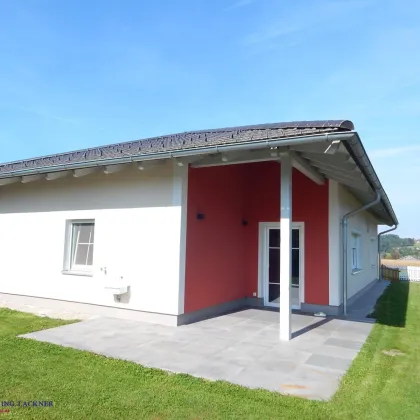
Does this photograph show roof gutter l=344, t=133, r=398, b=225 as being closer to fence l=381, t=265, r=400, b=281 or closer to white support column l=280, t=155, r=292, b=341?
white support column l=280, t=155, r=292, b=341

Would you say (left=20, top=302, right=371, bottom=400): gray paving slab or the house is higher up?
the house

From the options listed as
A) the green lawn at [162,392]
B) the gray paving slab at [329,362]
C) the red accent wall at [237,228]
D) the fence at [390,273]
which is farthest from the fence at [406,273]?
the gray paving slab at [329,362]

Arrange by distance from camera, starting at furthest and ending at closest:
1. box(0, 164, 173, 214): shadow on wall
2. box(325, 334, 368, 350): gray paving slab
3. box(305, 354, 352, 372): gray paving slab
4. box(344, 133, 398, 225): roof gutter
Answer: box(0, 164, 173, 214): shadow on wall < box(325, 334, 368, 350): gray paving slab < box(344, 133, 398, 225): roof gutter < box(305, 354, 352, 372): gray paving slab

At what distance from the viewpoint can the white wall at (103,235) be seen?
727 centimetres

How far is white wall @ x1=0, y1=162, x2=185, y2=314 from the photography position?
7.27 meters

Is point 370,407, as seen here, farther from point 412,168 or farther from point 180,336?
point 412,168

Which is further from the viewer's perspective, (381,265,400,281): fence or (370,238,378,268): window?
(381,265,400,281): fence

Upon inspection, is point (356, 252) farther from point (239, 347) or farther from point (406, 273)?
point (406, 273)

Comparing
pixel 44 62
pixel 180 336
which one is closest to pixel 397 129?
pixel 180 336

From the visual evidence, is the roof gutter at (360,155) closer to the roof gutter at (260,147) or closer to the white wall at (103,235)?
the roof gutter at (260,147)

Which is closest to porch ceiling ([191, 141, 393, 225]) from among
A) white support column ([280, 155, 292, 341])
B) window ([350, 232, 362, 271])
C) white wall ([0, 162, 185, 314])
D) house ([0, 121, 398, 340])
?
house ([0, 121, 398, 340])

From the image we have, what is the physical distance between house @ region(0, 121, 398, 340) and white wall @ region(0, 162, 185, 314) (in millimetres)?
28

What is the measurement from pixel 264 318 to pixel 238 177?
3.85 meters

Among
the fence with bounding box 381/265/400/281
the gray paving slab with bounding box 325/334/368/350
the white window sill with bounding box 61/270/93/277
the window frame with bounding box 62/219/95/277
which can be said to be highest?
the window frame with bounding box 62/219/95/277
